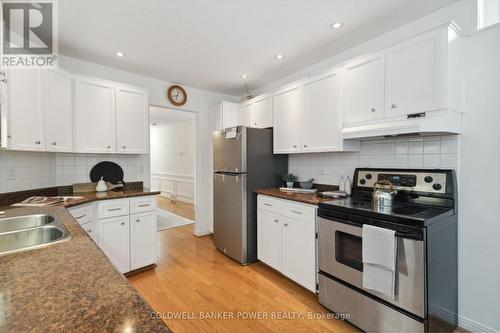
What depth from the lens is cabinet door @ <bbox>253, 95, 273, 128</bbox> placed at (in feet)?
10.6

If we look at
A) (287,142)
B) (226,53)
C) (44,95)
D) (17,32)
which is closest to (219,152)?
(287,142)

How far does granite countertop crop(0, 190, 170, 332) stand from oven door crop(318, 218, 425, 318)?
5.18 ft

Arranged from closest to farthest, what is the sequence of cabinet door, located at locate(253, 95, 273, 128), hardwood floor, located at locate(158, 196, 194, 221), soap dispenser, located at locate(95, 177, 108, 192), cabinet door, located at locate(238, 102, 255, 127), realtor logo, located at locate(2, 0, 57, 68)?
1. realtor logo, located at locate(2, 0, 57, 68)
2. soap dispenser, located at locate(95, 177, 108, 192)
3. cabinet door, located at locate(253, 95, 273, 128)
4. cabinet door, located at locate(238, 102, 255, 127)
5. hardwood floor, located at locate(158, 196, 194, 221)

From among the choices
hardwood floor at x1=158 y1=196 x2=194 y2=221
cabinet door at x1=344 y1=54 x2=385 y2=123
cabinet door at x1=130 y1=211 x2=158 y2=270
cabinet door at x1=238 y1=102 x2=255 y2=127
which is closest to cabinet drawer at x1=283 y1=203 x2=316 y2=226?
cabinet door at x1=344 y1=54 x2=385 y2=123

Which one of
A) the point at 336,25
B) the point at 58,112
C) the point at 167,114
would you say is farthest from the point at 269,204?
the point at 167,114

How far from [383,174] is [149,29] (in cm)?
260

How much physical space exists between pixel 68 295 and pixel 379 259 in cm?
172

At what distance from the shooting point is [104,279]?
30.8 inches

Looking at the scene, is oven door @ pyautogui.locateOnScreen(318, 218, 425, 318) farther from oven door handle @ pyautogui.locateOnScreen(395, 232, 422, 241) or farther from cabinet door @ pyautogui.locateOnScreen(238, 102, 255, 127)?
cabinet door @ pyautogui.locateOnScreen(238, 102, 255, 127)

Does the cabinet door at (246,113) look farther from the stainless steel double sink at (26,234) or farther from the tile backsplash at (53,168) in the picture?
the stainless steel double sink at (26,234)

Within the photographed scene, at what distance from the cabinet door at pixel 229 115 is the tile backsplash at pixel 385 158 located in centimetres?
122

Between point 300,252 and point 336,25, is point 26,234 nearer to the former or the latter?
point 300,252

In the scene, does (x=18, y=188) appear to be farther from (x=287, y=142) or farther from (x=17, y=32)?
(x=287, y=142)

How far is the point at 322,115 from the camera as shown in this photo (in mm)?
2535
